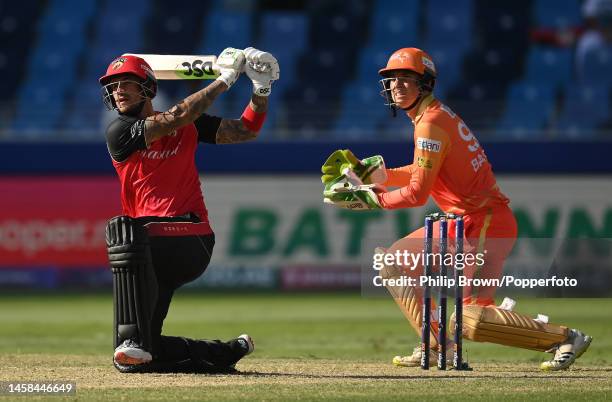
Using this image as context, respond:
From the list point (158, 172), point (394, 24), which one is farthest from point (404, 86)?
point (394, 24)

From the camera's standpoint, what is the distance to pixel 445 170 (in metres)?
7.73

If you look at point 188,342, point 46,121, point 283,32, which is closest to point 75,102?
point 46,121

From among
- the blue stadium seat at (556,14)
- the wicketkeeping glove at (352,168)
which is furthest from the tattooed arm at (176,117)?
the blue stadium seat at (556,14)

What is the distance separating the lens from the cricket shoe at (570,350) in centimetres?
773

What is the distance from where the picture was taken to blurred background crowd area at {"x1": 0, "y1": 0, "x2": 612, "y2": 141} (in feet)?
59.2

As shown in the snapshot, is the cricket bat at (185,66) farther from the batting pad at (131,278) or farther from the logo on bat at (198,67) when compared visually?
the batting pad at (131,278)

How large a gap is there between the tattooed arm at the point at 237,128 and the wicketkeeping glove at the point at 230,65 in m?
0.31

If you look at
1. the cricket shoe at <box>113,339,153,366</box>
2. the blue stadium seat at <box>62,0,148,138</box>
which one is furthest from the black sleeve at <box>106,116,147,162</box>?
the blue stadium seat at <box>62,0,148,138</box>

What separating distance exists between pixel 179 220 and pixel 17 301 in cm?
956

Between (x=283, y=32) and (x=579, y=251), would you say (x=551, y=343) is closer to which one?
(x=579, y=251)

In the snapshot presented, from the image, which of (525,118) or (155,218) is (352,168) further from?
(525,118)

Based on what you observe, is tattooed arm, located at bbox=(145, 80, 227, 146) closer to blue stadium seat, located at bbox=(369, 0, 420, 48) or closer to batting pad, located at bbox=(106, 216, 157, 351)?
batting pad, located at bbox=(106, 216, 157, 351)

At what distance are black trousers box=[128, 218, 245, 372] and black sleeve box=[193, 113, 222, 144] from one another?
26.8 inches

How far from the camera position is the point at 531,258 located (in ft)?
26.8
